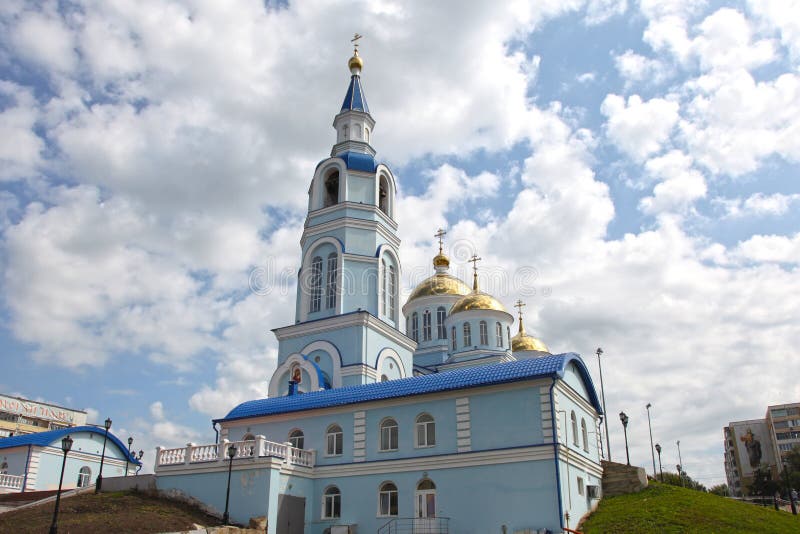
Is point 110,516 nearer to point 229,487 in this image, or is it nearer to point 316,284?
point 229,487

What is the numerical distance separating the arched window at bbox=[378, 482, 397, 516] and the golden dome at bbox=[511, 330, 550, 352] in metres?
24.2

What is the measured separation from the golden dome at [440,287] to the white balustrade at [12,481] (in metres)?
25.9

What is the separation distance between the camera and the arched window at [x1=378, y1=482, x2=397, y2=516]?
69.6 feet

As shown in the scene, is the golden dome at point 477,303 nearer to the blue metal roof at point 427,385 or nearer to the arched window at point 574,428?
the blue metal roof at point 427,385

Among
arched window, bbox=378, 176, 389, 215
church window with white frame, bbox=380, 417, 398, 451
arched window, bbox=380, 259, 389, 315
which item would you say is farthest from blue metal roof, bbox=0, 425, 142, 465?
arched window, bbox=378, 176, 389, 215

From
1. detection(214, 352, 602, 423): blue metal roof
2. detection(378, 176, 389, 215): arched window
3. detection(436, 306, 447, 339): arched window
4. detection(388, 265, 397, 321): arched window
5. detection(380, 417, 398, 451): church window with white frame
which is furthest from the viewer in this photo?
detection(436, 306, 447, 339): arched window

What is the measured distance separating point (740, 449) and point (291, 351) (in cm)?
7399

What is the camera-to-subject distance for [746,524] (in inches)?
754

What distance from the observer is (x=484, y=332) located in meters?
39.8

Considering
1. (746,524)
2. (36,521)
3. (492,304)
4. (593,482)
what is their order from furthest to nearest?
(492,304), (593,482), (746,524), (36,521)

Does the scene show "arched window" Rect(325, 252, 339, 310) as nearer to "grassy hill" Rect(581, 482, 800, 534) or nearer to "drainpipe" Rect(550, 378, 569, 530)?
"drainpipe" Rect(550, 378, 569, 530)

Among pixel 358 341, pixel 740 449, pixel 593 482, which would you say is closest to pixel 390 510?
pixel 593 482

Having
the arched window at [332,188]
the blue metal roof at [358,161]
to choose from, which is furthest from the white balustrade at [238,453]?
the blue metal roof at [358,161]

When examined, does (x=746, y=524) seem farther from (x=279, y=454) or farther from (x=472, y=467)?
(x=279, y=454)
